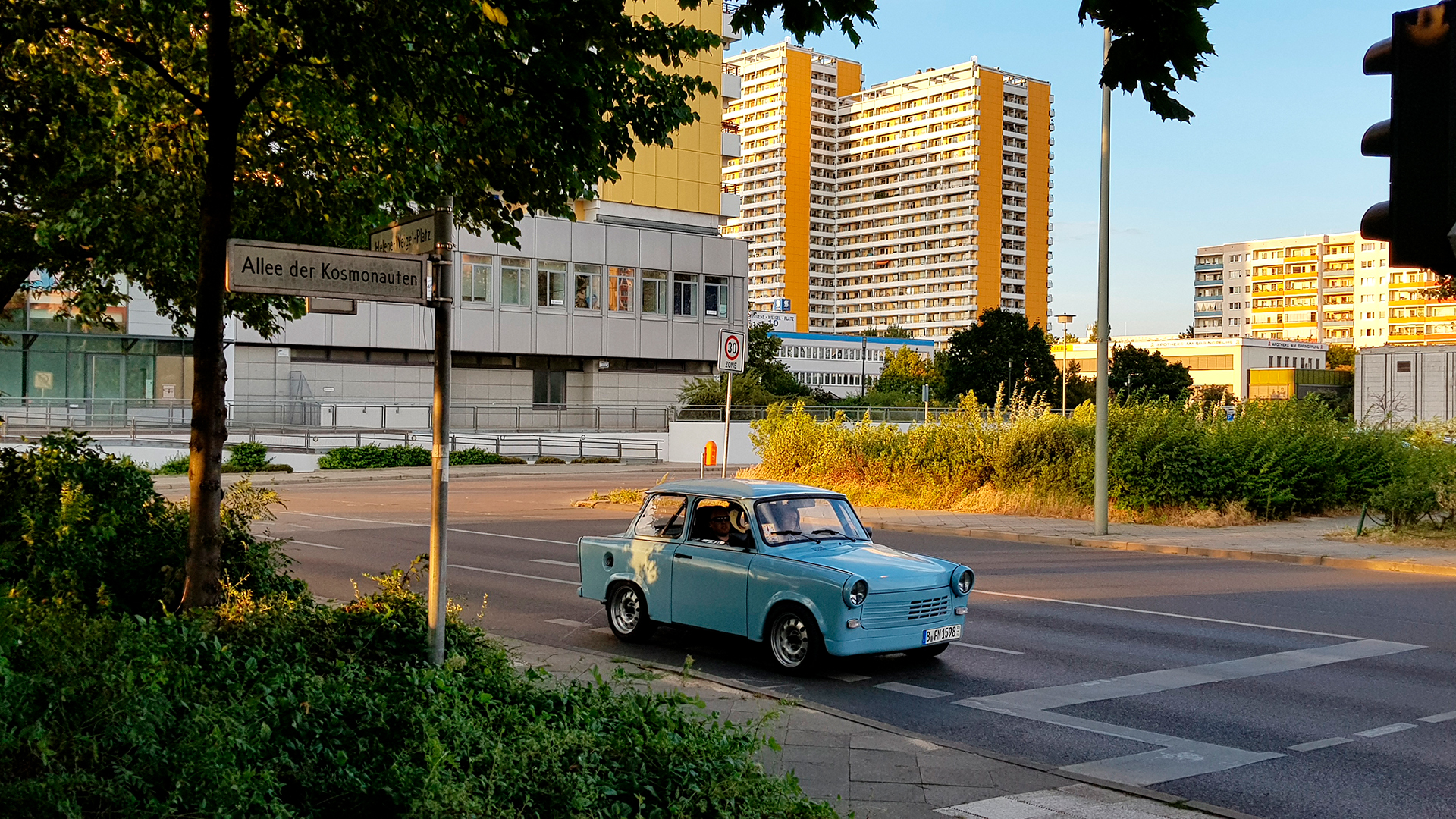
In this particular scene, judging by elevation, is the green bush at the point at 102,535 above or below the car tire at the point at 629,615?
above

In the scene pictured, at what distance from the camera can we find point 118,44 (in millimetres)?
8242

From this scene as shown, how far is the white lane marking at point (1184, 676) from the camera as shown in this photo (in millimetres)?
8797

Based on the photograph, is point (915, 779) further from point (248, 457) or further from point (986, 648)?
point (248, 457)

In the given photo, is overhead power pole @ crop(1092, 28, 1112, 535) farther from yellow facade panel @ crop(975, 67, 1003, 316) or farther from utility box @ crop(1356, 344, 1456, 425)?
yellow facade panel @ crop(975, 67, 1003, 316)

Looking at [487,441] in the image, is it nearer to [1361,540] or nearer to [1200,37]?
[1361,540]

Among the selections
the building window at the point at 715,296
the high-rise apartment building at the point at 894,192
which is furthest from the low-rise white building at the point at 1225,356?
the building window at the point at 715,296

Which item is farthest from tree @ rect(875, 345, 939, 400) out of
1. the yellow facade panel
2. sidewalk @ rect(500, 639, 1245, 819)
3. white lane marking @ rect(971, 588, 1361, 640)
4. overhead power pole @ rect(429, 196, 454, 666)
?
overhead power pole @ rect(429, 196, 454, 666)

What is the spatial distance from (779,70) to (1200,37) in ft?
630

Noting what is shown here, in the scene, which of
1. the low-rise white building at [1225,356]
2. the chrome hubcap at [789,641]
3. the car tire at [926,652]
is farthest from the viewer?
the low-rise white building at [1225,356]

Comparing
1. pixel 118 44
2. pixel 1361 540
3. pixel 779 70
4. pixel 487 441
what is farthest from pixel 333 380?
pixel 779 70

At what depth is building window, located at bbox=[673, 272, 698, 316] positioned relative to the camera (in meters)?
65.9

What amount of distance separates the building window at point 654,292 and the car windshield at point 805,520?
2160 inches

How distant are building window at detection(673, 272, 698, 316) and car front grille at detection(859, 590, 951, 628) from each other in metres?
56.6

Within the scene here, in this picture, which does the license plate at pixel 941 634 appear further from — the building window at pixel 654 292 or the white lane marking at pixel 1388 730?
the building window at pixel 654 292
